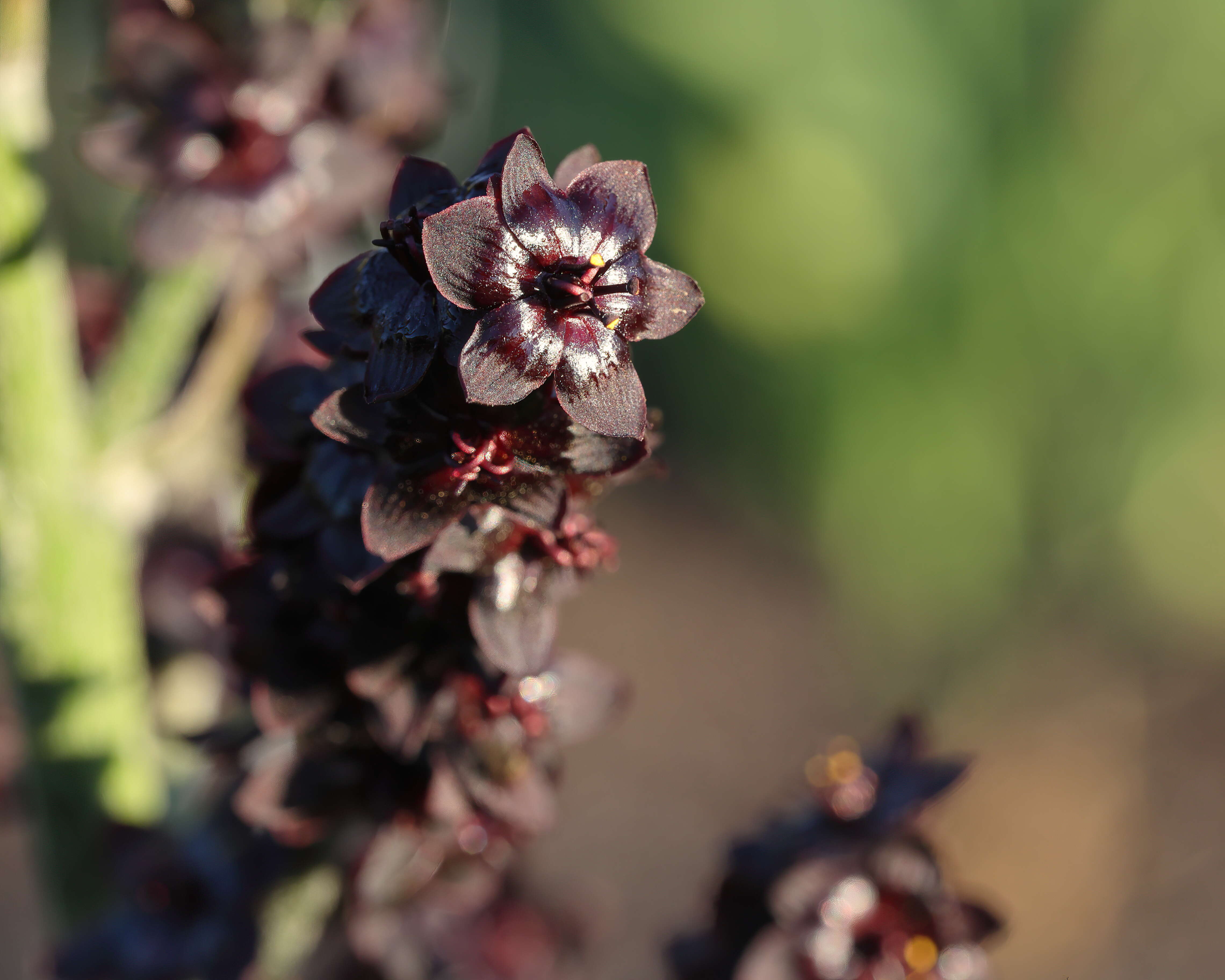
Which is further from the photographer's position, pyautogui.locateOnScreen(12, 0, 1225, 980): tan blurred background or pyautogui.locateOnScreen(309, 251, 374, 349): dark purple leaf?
pyautogui.locateOnScreen(12, 0, 1225, 980): tan blurred background

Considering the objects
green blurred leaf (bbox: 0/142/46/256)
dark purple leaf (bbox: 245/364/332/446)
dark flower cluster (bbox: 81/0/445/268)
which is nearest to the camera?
dark purple leaf (bbox: 245/364/332/446)

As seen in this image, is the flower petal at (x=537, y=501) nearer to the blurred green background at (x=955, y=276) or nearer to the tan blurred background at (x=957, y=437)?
the tan blurred background at (x=957, y=437)

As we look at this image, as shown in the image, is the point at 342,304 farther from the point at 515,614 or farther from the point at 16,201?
the point at 16,201

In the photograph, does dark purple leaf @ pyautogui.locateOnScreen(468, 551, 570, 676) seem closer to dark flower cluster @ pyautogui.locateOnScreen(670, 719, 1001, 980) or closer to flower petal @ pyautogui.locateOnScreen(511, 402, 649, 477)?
flower petal @ pyautogui.locateOnScreen(511, 402, 649, 477)

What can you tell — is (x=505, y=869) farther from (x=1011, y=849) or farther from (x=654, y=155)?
(x=654, y=155)

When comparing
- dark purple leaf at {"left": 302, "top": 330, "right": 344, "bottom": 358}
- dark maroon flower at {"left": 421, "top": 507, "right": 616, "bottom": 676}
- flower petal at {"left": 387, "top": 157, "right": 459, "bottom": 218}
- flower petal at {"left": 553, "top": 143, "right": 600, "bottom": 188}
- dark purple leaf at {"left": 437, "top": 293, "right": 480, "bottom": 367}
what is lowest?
dark maroon flower at {"left": 421, "top": 507, "right": 616, "bottom": 676}

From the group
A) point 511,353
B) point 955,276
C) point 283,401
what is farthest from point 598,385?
point 955,276

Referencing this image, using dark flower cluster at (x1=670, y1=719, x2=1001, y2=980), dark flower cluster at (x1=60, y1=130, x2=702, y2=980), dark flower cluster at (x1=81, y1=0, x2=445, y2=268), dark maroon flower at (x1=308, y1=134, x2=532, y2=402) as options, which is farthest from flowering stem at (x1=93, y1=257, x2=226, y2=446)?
dark flower cluster at (x1=670, y1=719, x2=1001, y2=980)

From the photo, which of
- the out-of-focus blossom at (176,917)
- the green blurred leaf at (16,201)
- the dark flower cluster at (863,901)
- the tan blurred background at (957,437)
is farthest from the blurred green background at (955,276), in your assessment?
the dark flower cluster at (863,901)
